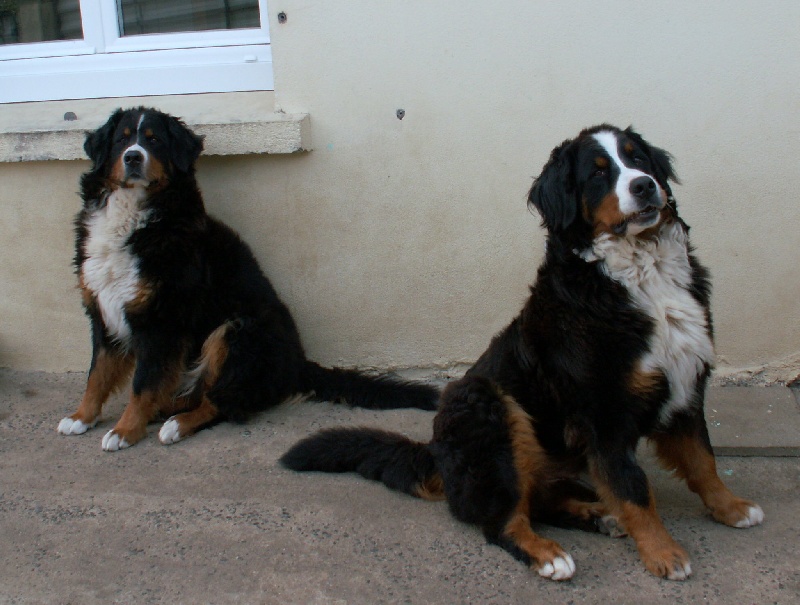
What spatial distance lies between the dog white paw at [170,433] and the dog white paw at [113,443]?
0.17 metres

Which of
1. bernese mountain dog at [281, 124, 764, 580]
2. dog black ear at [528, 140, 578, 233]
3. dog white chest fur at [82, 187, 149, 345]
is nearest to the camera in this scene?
bernese mountain dog at [281, 124, 764, 580]

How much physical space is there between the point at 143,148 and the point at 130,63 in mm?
1140

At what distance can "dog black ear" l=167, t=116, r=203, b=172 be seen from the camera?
13.3 feet

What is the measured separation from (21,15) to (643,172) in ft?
13.6

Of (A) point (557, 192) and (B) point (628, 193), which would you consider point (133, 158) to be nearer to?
(A) point (557, 192)

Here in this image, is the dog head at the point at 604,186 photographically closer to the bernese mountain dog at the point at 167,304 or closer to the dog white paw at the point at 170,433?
the bernese mountain dog at the point at 167,304

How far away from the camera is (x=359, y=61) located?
164 inches

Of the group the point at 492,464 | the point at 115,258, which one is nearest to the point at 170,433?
the point at 115,258

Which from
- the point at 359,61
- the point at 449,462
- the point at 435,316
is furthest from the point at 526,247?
the point at 449,462

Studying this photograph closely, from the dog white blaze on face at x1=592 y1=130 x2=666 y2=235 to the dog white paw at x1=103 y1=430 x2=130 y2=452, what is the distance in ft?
8.43

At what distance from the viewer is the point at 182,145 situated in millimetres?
4070

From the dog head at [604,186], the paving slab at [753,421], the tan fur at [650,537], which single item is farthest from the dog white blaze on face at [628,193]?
the paving slab at [753,421]

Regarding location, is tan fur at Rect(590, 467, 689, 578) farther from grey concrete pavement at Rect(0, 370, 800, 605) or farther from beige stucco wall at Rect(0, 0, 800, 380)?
beige stucco wall at Rect(0, 0, 800, 380)

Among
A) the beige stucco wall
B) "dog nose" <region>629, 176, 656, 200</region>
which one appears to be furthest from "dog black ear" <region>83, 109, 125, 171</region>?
"dog nose" <region>629, 176, 656, 200</region>
